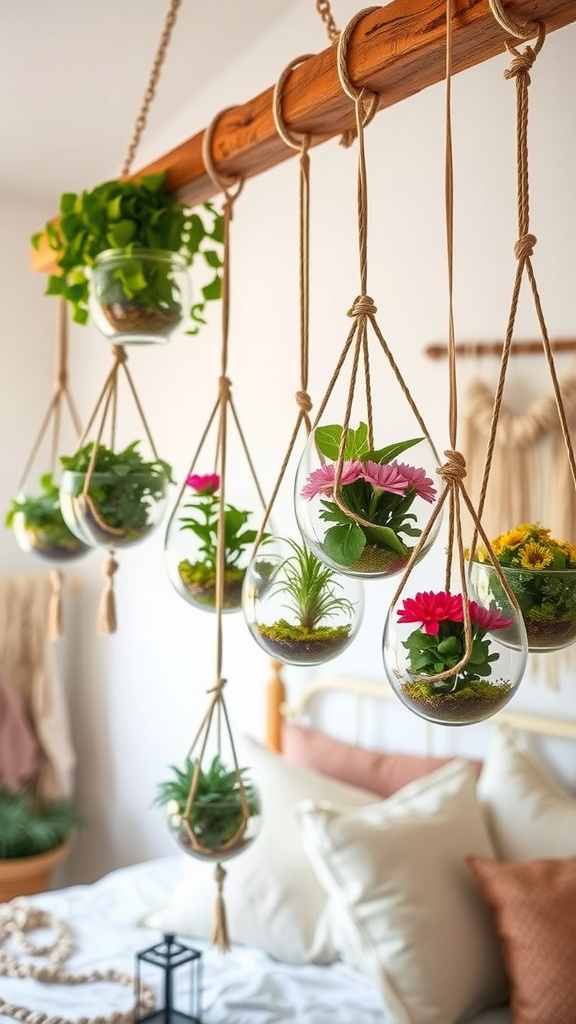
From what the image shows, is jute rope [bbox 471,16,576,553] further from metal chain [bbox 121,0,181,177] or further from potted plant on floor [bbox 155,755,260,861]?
metal chain [bbox 121,0,181,177]

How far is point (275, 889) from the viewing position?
1.97 meters

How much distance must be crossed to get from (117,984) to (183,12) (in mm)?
2183

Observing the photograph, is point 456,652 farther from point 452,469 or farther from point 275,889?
point 275,889

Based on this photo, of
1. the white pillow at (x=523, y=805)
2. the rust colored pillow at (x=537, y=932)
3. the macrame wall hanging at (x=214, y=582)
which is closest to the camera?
the macrame wall hanging at (x=214, y=582)

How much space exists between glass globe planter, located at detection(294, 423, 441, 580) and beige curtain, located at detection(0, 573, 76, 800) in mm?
2556

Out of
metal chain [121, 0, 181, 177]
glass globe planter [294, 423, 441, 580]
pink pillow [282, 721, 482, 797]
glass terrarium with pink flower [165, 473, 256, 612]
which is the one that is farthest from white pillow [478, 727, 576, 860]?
metal chain [121, 0, 181, 177]

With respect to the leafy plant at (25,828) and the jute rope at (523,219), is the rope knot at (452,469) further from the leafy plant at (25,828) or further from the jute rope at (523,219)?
the leafy plant at (25,828)

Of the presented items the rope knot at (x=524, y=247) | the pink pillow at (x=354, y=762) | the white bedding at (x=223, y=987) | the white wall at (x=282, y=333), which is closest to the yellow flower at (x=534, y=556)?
the rope knot at (x=524, y=247)

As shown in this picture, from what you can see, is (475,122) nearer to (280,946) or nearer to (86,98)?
(86,98)

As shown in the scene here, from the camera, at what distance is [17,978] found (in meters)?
1.84

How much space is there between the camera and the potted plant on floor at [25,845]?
2977 mm

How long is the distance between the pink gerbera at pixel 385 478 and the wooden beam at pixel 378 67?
0.44 meters

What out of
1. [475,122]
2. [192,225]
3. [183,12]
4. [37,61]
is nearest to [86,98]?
[37,61]

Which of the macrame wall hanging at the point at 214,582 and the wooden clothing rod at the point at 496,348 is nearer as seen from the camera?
the macrame wall hanging at the point at 214,582
